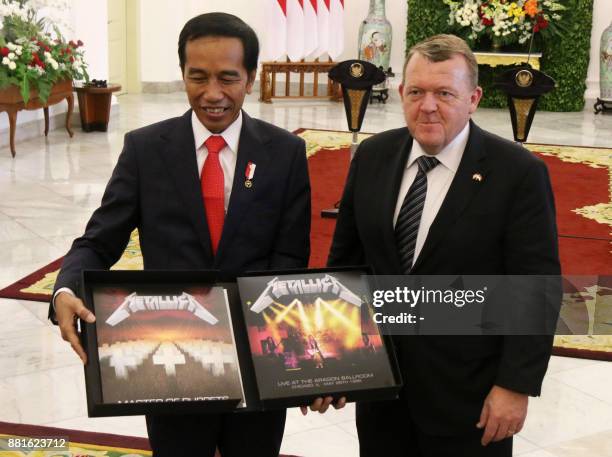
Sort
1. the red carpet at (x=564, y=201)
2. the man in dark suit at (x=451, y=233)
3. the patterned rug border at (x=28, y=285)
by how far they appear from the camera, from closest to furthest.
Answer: the man in dark suit at (x=451, y=233)
the patterned rug border at (x=28, y=285)
the red carpet at (x=564, y=201)

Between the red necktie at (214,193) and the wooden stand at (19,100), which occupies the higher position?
the red necktie at (214,193)

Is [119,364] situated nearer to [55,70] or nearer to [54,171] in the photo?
[54,171]

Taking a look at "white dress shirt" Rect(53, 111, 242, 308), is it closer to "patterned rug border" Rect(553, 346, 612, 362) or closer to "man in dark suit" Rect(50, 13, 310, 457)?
"man in dark suit" Rect(50, 13, 310, 457)

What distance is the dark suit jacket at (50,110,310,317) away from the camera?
2.48 meters

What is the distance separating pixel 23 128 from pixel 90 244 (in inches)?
368

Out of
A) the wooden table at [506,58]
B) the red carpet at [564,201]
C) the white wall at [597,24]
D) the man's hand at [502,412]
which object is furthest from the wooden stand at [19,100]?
the white wall at [597,24]

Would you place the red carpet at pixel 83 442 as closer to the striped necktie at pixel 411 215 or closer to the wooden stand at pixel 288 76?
the striped necktie at pixel 411 215

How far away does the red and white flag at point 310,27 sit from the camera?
15219 mm

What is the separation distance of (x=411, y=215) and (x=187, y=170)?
0.58 m

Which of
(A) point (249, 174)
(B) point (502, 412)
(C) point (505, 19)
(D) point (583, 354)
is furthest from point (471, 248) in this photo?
(C) point (505, 19)

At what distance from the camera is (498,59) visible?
14773 mm

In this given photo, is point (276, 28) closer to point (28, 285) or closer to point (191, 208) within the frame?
point (28, 285)

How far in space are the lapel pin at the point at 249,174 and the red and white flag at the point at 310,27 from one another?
13066mm

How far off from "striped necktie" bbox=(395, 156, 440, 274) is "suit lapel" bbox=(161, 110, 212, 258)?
19.4 inches
